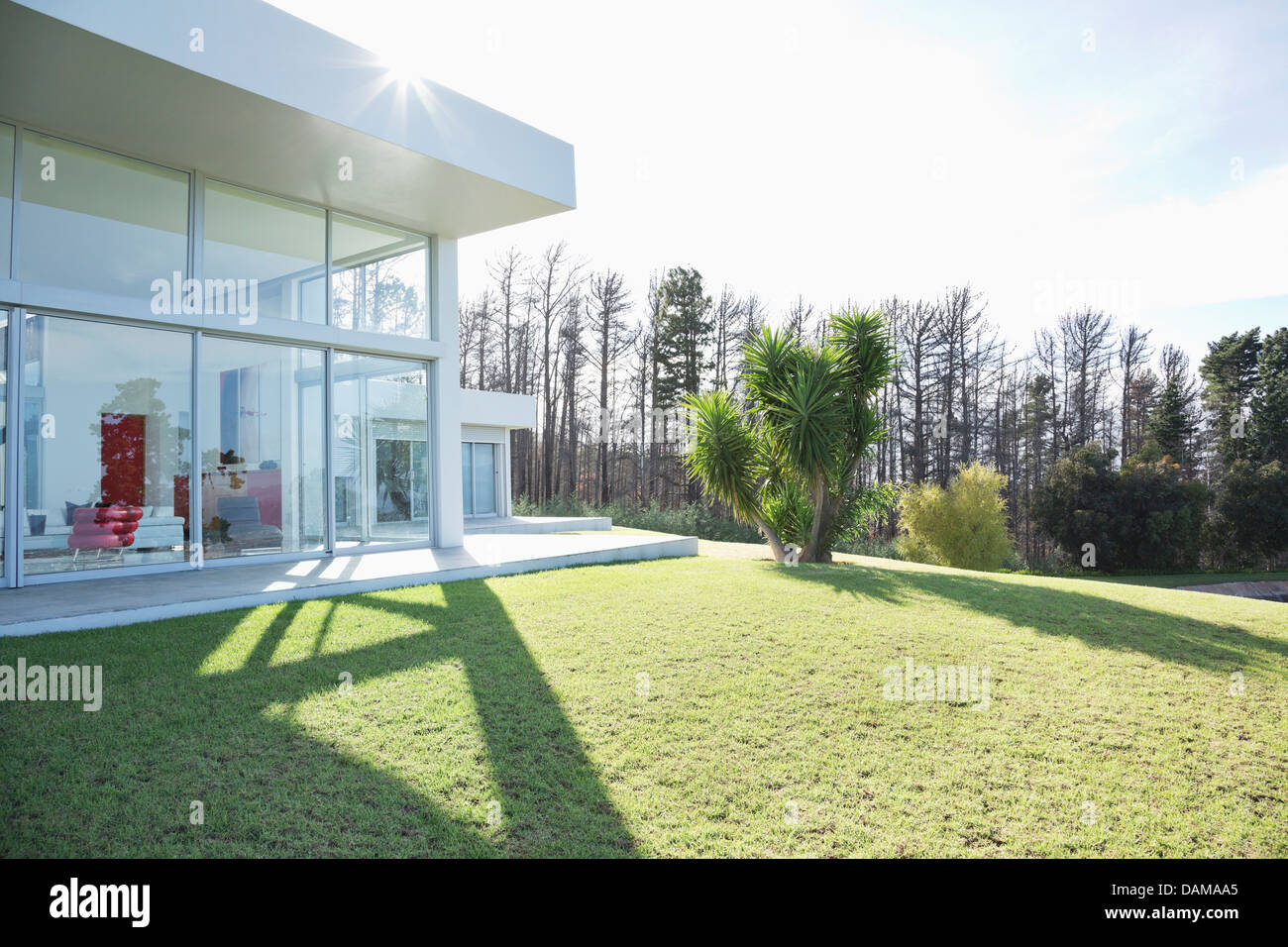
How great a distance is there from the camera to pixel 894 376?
31719 mm

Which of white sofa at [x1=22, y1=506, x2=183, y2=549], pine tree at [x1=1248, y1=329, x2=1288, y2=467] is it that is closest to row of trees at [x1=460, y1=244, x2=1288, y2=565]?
pine tree at [x1=1248, y1=329, x2=1288, y2=467]

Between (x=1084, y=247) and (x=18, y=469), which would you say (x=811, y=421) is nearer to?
(x=18, y=469)

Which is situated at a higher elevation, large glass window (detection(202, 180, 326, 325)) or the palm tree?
large glass window (detection(202, 180, 326, 325))

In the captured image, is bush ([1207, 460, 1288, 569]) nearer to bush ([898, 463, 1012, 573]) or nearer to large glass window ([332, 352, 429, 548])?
bush ([898, 463, 1012, 573])

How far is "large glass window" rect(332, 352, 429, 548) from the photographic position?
9.42m

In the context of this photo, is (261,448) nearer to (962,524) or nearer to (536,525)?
(536,525)

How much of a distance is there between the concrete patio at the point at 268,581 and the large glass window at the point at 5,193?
3295 mm

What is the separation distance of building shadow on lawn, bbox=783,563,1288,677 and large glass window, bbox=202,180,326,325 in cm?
737

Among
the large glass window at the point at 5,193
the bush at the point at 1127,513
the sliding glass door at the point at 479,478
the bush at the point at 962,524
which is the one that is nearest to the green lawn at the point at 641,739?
the large glass window at the point at 5,193

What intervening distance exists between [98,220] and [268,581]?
14.4 ft

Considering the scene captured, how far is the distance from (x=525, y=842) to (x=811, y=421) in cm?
759

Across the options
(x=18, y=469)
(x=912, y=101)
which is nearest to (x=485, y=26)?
(x=912, y=101)

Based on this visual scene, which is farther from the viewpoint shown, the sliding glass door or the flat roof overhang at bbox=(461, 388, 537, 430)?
the sliding glass door

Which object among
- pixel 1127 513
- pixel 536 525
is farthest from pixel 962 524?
pixel 536 525
